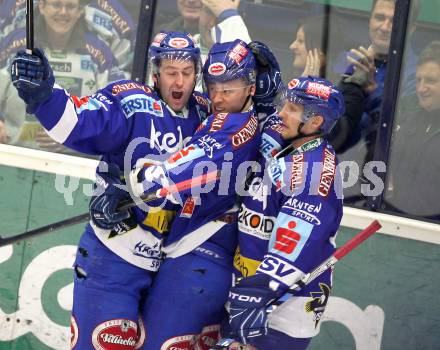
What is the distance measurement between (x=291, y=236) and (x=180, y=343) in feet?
2.28

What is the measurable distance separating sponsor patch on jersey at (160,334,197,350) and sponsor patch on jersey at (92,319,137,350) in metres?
0.14

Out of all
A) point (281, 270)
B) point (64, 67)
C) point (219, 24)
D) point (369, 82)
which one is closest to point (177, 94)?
point (281, 270)

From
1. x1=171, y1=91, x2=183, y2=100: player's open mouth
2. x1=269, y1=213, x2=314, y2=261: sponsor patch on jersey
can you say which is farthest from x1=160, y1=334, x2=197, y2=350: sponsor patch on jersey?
x1=171, y1=91, x2=183, y2=100: player's open mouth

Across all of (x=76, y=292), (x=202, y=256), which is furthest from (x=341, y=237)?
(x=76, y=292)

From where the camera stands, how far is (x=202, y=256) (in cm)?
459

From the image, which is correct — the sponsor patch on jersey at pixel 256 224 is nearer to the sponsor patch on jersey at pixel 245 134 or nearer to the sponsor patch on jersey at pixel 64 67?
Result: the sponsor patch on jersey at pixel 245 134

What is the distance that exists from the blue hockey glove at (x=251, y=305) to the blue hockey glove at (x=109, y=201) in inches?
22.6

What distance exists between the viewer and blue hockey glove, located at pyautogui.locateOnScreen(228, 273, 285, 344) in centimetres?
423

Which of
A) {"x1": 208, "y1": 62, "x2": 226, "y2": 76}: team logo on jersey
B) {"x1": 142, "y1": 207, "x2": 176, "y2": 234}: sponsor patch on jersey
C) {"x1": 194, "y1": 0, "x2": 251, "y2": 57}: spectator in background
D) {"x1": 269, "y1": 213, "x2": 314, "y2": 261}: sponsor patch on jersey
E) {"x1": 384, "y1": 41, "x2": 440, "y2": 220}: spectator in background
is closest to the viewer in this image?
{"x1": 269, "y1": 213, "x2": 314, "y2": 261}: sponsor patch on jersey

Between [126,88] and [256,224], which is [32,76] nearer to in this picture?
[126,88]

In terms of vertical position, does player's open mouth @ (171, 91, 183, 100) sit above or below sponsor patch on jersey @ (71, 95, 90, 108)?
above

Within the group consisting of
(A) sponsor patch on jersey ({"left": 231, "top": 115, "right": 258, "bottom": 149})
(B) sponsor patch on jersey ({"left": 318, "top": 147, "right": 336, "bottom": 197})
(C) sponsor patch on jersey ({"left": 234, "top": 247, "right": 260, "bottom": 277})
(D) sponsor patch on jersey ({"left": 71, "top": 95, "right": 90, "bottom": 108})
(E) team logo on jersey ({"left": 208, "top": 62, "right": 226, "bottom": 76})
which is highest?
(E) team logo on jersey ({"left": 208, "top": 62, "right": 226, "bottom": 76})

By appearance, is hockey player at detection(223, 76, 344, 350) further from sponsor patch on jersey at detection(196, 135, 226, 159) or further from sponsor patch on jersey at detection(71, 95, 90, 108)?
sponsor patch on jersey at detection(71, 95, 90, 108)

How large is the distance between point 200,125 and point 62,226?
157 centimetres
